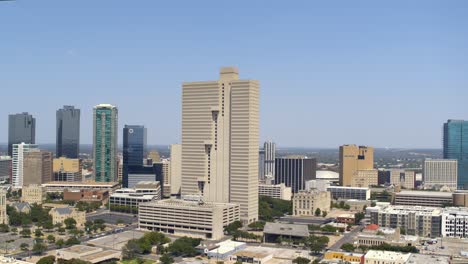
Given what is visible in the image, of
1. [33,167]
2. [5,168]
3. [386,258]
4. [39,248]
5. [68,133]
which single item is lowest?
[39,248]

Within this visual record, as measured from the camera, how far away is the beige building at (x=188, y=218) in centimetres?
1394

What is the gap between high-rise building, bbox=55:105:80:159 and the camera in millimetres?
32688

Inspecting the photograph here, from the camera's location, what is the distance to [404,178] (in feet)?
90.1

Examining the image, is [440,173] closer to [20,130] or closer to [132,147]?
[132,147]

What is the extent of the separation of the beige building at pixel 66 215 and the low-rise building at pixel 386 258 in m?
8.95

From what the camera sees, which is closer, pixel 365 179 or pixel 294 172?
pixel 294 172

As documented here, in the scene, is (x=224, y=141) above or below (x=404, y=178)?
above

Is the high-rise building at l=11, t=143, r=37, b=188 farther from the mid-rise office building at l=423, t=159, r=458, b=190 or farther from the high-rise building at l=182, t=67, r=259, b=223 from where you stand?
the mid-rise office building at l=423, t=159, r=458, b=190

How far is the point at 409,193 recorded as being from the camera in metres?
19.5

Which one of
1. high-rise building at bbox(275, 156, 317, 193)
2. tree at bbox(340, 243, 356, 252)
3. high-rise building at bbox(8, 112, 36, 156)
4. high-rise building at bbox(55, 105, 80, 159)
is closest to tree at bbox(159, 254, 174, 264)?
tree at bbox(340, 243, 356, 252)

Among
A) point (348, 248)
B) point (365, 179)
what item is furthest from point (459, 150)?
point (348, 248)

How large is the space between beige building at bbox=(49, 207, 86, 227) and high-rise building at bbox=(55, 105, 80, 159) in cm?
1718

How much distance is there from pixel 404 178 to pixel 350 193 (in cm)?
606

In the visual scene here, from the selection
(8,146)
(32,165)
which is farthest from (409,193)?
(8,146)
